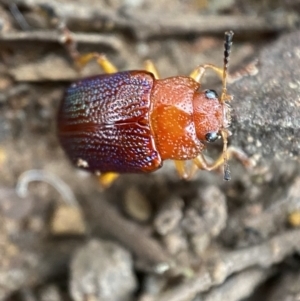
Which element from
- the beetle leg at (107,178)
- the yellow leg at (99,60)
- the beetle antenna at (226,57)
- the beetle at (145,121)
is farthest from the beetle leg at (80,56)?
the beetle antenna at (226,57)

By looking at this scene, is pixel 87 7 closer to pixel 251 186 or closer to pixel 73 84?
pixel 73 84

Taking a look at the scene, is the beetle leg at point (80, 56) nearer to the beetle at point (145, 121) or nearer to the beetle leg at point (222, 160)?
the beetle at point (145, 121)

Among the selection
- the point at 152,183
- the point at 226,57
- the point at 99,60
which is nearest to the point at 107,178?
the point at 152,183

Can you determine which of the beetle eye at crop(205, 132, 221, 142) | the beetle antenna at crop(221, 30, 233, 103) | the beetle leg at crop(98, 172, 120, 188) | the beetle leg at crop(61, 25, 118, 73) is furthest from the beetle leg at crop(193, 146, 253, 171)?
the beetle leg at crop(61, 25, 118, 73)

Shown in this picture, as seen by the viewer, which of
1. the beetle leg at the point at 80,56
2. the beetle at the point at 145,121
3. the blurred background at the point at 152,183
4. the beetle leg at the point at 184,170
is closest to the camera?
the blurred background at the point at 152,183

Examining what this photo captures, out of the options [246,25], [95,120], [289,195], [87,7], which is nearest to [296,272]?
[289,195]

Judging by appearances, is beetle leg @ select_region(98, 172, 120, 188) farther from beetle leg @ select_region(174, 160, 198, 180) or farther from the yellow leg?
the yellow leg

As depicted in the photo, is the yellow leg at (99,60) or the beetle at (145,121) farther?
the yellow leg at (99,60)

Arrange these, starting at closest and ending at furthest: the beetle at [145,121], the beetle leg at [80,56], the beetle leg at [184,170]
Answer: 1. the beetle at [145,121]
2. the beetle leg at [184,170]
3. the beetle leg at [80,56]
